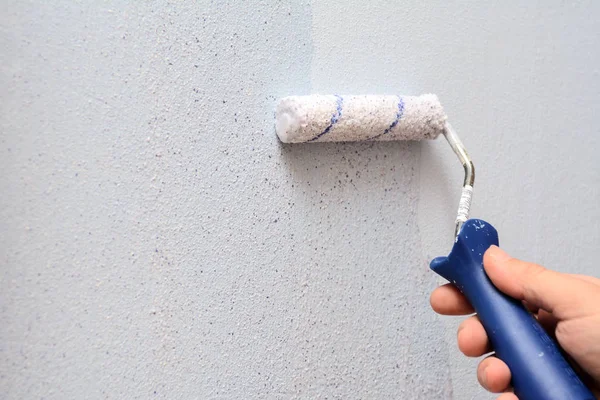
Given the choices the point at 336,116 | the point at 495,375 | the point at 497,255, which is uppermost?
the point at 336,116

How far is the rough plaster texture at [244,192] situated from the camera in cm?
43

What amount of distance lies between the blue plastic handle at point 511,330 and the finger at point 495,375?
0.5 inches

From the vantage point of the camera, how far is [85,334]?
1.49 ft

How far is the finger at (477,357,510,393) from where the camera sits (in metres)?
0.50

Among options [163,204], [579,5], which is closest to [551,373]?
[163,204]

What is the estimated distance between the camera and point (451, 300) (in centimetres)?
58

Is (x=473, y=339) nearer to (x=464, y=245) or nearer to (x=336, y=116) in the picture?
(x=464, y=245)

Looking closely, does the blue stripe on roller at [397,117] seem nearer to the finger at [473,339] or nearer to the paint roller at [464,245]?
the paint roller at [464,245]

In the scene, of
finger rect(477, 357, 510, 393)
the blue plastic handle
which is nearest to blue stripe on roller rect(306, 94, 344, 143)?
the blue plastic handle

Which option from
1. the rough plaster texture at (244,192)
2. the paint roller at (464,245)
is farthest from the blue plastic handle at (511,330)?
the rough plaster texture at (244,192)

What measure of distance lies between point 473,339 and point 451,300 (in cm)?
4

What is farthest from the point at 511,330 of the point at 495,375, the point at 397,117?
the point at 397,117

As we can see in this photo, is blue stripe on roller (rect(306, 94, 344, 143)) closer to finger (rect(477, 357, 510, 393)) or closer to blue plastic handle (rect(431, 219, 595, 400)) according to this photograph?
blue plastic handle (rect(431, 219, 595, 400))

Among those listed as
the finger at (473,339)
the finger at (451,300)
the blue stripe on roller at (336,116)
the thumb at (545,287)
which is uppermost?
the blue stripe on roller at (336,116)
